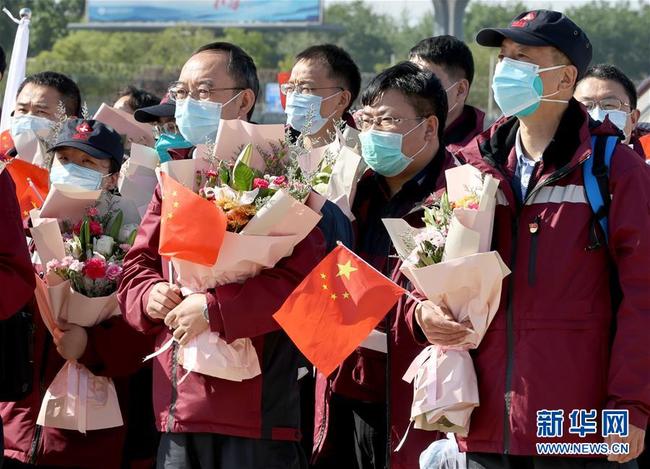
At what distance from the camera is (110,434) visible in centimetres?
556

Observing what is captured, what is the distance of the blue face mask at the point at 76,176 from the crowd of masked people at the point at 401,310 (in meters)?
0.02

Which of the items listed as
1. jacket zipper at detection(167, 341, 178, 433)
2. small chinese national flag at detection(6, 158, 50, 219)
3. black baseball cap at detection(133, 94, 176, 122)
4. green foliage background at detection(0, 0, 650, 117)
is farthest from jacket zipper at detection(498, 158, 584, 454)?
green foliage background at detection(0, 0, 650, 117)

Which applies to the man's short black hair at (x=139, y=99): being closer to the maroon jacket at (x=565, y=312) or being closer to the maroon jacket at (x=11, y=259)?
the maroon jacket at (x=11, y=259)

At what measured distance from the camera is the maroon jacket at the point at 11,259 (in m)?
4.60

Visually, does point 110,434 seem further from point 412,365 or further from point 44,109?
point 44,109

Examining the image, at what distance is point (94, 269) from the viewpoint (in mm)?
5332

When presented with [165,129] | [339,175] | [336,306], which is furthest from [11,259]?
[165,129]

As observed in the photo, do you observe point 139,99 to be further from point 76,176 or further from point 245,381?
point 245,381

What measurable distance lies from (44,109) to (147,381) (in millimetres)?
2281

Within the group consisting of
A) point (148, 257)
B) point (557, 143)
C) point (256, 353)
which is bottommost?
point (256, 353)

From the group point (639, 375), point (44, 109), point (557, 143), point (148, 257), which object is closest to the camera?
point (639, 375)

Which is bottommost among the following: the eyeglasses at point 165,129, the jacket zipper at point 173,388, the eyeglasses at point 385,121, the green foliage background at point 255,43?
the green foliage background at point 255,43

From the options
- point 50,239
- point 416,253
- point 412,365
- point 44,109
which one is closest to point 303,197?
point 416,253

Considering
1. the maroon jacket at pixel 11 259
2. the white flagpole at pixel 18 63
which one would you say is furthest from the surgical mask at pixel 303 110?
the white flagpole at pixel 18 63
